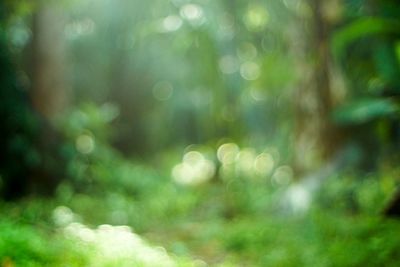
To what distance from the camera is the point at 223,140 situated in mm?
13133

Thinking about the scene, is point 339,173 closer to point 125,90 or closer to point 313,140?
point 313,140

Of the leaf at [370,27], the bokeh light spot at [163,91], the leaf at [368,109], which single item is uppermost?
the bokeh light spot at [163,91]

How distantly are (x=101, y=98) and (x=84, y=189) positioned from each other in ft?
16.3

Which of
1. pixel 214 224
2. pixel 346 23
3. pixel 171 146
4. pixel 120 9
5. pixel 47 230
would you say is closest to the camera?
pixel 47 230

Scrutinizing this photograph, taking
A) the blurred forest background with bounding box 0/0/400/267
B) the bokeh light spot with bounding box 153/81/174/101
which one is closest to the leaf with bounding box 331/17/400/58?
the blurred forest background with bounding box 0/0/400/267

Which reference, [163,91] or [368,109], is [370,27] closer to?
[368,109]

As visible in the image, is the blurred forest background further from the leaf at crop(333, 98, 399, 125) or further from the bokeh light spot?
the bokeh light spot

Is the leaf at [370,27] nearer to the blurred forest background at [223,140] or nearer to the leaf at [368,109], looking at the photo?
the blurred forest background at [223,140]

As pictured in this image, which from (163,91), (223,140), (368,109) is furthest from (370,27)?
(163,91)

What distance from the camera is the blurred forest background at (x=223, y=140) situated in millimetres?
6355

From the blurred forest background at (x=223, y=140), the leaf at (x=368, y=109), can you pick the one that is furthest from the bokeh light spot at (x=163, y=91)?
the leaf at (x=368, y=109)

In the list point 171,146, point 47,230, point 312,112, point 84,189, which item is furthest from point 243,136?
point 47,230

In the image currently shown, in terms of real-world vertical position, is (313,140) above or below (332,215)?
above

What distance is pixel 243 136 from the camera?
13.1 m
